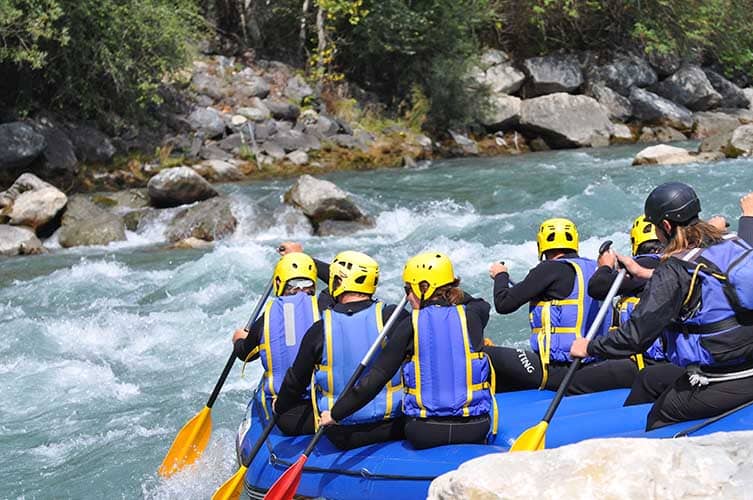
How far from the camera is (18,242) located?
11391mm

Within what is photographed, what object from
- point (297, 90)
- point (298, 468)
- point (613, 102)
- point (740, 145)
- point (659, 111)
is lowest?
point (659, 111)

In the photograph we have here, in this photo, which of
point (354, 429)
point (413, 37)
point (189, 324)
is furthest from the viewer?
point (413, 37)

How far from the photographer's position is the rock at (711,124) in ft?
67.3

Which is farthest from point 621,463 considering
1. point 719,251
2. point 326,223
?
point 326,223

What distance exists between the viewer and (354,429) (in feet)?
13.2

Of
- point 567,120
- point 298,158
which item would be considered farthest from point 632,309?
point 567,120

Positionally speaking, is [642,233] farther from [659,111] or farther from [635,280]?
[659,111]

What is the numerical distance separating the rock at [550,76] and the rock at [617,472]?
64.1 feet

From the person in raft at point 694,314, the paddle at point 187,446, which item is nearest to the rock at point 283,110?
the paddle at point 187,446

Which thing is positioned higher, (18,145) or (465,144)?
(18,145)

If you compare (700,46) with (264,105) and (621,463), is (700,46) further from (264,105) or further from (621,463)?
(621,463)

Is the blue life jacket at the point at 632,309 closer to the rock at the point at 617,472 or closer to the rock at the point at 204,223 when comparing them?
the rock at the point at 617,472

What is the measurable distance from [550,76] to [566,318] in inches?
704

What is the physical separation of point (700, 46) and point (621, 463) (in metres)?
23.4
